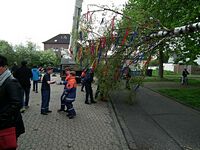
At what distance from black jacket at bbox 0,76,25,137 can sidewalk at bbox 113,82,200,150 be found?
3.63m

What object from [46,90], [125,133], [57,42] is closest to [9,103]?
[125,133]

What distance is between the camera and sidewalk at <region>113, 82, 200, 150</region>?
7.41 metres

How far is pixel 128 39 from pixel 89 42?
6.92 feet

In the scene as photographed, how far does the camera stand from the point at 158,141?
7.59m

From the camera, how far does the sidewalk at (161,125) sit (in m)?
7.41

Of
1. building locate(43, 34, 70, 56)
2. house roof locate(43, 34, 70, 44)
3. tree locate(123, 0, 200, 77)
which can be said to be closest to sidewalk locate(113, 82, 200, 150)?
tree locate(123, 0, 200, 77)

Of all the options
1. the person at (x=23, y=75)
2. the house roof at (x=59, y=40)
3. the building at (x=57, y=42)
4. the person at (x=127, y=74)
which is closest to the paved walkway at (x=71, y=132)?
the person at (x=23, y=75)

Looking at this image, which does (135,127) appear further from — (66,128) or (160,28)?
(160,28)

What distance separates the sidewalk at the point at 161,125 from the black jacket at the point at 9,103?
3626mm

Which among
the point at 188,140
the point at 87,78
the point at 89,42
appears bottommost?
the point at 188,140

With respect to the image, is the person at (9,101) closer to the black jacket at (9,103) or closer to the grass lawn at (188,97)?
the black jacket at (9,103)

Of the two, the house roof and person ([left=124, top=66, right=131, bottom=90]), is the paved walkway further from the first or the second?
the house roof

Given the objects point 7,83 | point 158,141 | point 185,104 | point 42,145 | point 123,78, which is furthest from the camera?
point 185,104

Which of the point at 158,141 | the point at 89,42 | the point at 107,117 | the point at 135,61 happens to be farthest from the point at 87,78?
the point at 158,141
